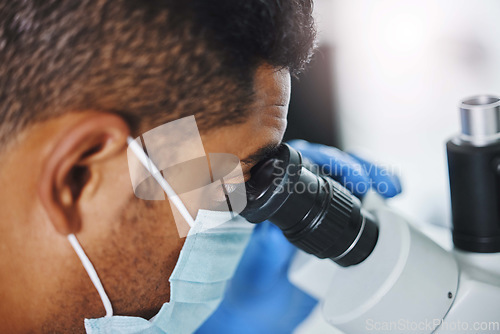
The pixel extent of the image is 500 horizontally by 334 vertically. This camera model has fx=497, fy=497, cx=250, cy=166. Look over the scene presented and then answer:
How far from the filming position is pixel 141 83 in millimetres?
526

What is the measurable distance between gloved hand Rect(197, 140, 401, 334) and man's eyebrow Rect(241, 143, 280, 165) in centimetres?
A: 39

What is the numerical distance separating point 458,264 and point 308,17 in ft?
1.44

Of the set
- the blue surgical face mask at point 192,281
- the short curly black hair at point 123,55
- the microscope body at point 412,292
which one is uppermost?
the short curly black hair at point 123,55

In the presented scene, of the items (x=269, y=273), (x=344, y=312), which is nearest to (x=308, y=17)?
(x=344, y=312)

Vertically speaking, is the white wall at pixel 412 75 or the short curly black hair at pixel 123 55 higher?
the short curly black hair at pixel 123 55

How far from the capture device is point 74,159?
0.53 meters

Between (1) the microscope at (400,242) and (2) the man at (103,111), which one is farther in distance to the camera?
(1) the microscope at (400,242)

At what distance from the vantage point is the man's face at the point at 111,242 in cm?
57

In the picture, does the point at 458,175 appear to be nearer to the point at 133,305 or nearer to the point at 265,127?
the point at 265,127

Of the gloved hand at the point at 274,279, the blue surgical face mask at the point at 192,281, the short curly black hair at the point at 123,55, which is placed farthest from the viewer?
the gloved hand at the point at 274,279

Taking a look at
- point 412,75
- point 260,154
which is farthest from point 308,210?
point 412,75

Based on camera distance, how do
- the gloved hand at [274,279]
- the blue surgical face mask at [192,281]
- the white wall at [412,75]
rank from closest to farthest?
the blue surgical face mask at [192,281], the gloved hand at [274,279], the white wall at [412,75]

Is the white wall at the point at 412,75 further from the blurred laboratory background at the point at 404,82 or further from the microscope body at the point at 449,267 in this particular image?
the microscope body at the point at 449,267

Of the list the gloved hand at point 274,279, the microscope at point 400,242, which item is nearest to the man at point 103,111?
the microscope at point 400,242
